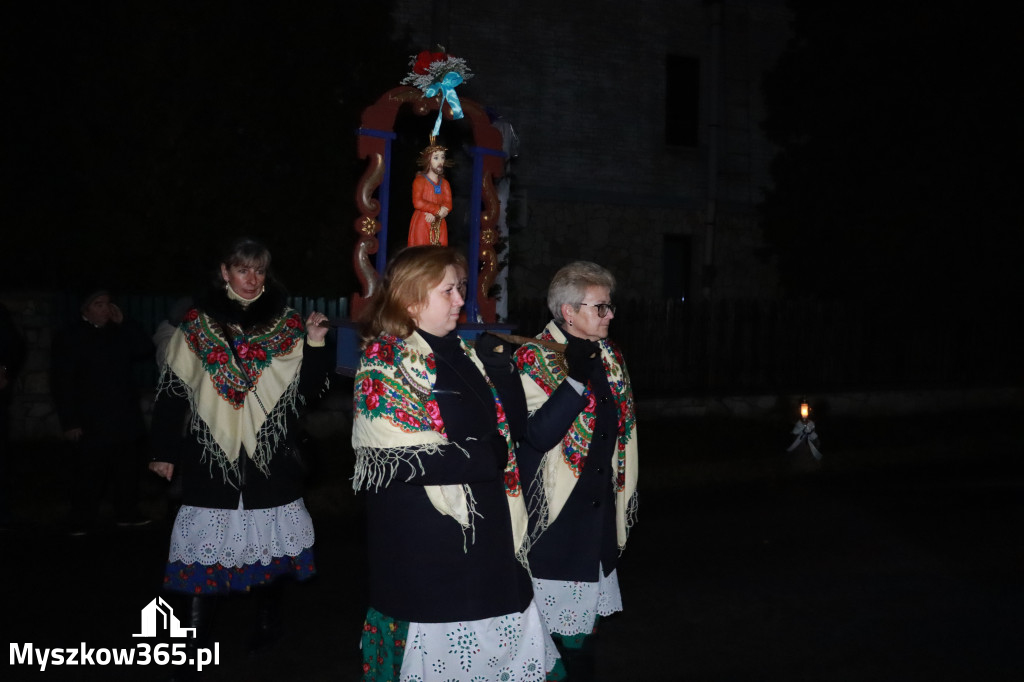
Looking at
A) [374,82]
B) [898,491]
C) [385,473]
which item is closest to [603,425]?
[385,473]

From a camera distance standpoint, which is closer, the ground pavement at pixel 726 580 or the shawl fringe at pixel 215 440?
the shawl fringe at pixel 215 440

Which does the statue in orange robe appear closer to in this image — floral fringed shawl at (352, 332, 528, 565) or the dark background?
floral fringed shawl at (352, 332, 528, 565)

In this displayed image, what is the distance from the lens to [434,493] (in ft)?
11.3

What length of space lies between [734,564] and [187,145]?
736cm

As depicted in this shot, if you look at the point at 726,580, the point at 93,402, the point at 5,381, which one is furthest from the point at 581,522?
the point at 5,381

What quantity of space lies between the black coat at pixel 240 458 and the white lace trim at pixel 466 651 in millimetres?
1620

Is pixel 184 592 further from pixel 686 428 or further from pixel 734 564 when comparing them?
pixel 686 428

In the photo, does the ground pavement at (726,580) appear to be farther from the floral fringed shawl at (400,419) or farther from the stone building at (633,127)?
the stone building at (633,127)

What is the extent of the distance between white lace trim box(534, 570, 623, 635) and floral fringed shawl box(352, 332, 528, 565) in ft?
3.83

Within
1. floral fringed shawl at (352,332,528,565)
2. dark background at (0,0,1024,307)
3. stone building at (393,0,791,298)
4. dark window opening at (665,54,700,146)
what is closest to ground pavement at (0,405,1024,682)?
floral fringed shawl at (352,332,528,565)

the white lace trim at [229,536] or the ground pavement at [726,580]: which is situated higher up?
the white lace trim at [229,536]

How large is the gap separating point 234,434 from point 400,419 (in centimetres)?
164

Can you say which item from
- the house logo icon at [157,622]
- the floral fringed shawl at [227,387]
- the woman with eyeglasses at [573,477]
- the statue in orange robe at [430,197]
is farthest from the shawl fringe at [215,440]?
the statue in orange robe at [430,197]

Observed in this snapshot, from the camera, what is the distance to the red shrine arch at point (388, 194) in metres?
7.31
